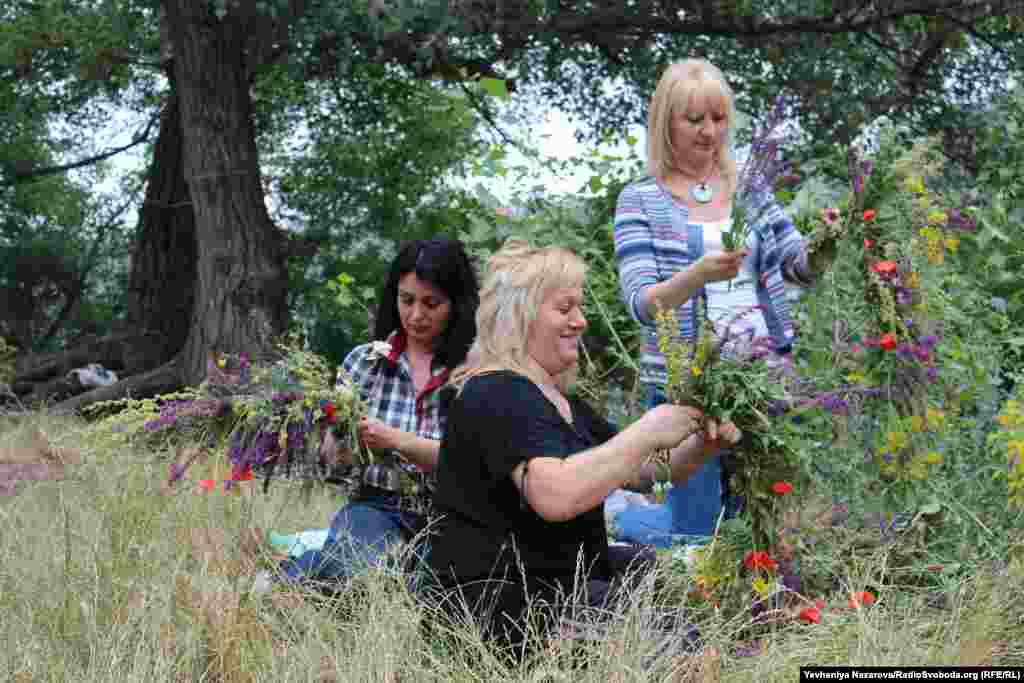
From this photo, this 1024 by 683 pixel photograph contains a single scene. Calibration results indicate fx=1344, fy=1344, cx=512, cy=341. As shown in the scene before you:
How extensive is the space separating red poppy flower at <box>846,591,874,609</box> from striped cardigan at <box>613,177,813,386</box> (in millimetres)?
804

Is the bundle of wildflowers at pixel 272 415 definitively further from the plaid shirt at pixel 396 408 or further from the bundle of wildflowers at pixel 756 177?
the bundle of wildflowers at pixel 756 177

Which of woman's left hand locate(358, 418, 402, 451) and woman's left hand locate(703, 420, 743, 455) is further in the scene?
woman's left hand locate(358, 418, 402, 451)

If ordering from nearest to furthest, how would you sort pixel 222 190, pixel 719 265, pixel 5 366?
pixel 719 265, pixel 222 190, pixel 5 366

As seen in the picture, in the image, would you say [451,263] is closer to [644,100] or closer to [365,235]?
[644,100]

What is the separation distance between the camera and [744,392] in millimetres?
2809

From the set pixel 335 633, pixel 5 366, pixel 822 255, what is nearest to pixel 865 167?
pixel 822 255

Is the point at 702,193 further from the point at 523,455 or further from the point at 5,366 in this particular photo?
the point at 5,366

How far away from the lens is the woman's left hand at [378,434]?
139 inches

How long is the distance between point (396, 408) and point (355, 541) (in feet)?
1.56

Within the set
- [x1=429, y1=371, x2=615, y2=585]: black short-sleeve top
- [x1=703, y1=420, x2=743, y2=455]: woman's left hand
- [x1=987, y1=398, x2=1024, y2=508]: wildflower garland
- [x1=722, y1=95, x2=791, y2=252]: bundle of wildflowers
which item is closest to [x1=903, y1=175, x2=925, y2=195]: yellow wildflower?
[x1=722, y1=95, x2=791, y2=252]: bundle of wildflowers

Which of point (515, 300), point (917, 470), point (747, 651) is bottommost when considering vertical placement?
point (747, 651)

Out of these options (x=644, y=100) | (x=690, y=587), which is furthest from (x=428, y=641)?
(x=644, y=100)

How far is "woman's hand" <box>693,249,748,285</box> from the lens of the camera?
316 centimetres

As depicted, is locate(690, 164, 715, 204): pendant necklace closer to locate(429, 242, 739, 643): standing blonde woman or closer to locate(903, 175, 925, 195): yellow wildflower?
locate(903, 175, 925, 195): yellow wildflower
